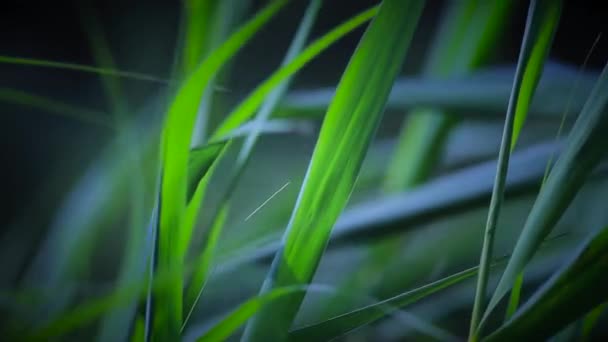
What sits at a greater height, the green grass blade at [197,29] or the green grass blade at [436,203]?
the green grass blade at [197,29]

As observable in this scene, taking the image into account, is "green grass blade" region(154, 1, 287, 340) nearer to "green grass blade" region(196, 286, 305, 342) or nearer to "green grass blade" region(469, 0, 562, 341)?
"green grass blade" region(196, 286, 305, 342)

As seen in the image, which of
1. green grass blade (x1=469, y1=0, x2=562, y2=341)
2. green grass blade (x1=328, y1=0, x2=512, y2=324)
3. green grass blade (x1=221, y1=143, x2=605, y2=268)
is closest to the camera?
green grass blade (x1=469, y1=0, x2=562, y2=341)

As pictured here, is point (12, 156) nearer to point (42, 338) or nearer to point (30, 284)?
point (30, 284)

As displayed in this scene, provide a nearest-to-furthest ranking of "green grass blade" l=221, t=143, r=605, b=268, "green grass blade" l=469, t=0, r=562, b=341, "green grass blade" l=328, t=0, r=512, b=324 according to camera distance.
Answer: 1. "green grass blade" l=469, t=0, r=562, b=341
2. "green grass blade" l=221, t=143, r=605, b=268
3. "green grass blade" l=328, t=0, r=512, b=324

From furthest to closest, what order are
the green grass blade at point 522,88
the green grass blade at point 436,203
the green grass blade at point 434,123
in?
the green grass blade at point 434,123 < the green grass blade at point 436,203 < the green grass blade at point 522,88

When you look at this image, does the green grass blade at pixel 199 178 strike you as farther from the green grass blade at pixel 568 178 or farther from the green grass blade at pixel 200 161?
the green grass blade at pixel 568 178

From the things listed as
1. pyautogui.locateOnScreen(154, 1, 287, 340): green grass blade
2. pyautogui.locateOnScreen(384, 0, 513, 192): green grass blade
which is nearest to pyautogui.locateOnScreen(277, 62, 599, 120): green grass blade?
pyautogui.locateOnScreen(384, 0, 513, 192): green grass blade

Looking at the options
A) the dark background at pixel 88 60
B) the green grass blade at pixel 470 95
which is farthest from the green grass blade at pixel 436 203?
the dark background at pixel 88 60

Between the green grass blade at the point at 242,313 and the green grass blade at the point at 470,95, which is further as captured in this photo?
the green grass blade at the point at 470,95

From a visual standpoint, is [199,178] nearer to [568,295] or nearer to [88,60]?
[568,295]
